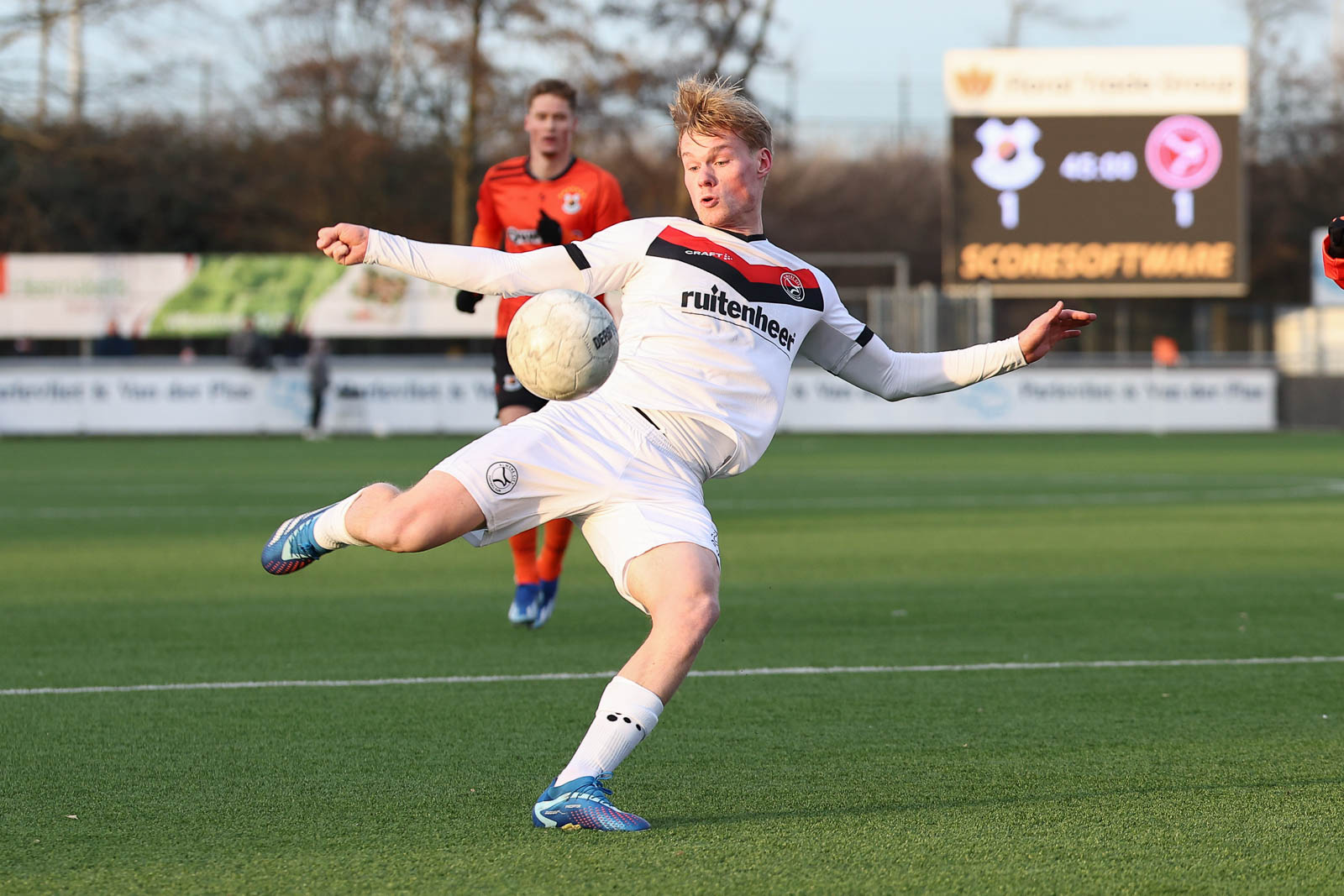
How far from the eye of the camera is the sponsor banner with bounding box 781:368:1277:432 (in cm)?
2973

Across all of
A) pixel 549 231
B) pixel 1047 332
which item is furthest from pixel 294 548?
pixel 549 231

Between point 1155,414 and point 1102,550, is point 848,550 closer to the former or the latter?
point 1102,550

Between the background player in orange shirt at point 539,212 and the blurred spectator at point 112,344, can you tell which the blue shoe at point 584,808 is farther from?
the blurred spectator at point 112,344

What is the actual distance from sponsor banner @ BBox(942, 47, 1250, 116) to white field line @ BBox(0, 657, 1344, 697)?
2520cm

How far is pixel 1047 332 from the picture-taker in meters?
4.95

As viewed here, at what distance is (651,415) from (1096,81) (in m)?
28.8

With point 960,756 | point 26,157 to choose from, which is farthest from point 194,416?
point 960,756

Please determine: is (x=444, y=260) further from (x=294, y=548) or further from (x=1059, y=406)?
(x=1059, y=406)

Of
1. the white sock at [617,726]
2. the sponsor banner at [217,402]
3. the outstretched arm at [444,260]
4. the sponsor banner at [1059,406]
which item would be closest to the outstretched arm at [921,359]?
the outstretched arm at [444,260]

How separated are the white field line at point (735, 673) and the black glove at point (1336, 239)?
2469 millimetres

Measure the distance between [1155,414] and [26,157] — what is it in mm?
27955

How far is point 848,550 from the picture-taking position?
11.8 meters

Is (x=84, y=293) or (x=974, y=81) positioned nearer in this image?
(x=974, y=81)

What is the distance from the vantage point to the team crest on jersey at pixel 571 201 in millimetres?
8188
